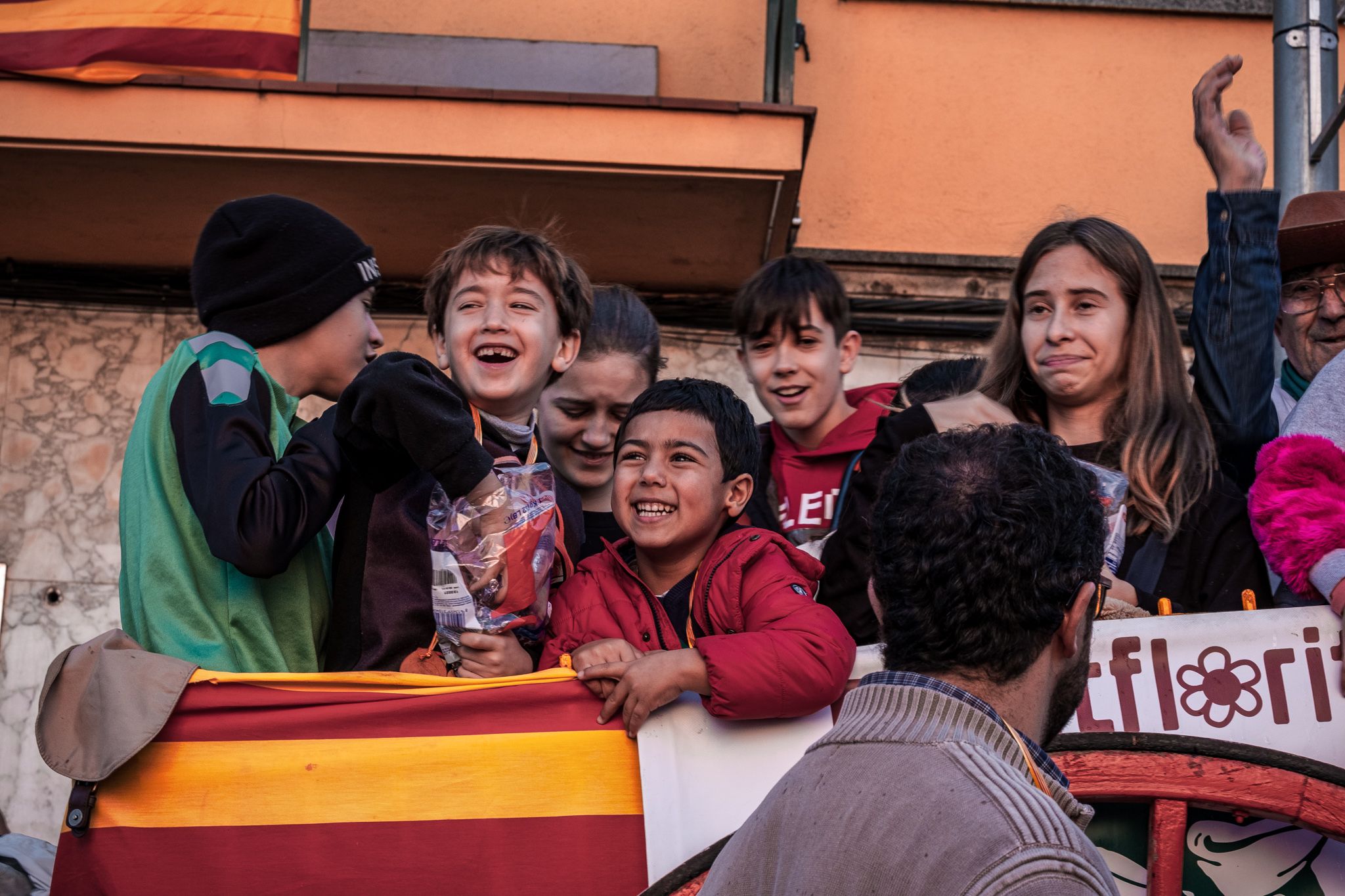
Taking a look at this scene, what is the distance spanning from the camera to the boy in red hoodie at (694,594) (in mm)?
2336

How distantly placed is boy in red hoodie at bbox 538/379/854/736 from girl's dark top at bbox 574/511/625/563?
500 millimetres

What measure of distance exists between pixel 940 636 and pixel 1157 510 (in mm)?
1494

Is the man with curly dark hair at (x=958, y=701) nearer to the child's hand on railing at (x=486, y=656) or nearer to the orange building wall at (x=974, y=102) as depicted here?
the child's hand on railing at (x=486, y=656)

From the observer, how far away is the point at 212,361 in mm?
2711

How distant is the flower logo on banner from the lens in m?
2.47

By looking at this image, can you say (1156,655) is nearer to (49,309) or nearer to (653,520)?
(653,520)

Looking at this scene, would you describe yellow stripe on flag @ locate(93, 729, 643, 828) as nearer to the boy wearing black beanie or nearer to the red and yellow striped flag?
the red and yellow striped flag

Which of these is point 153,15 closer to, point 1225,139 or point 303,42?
point 303,42

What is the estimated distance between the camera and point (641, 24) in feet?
23.2

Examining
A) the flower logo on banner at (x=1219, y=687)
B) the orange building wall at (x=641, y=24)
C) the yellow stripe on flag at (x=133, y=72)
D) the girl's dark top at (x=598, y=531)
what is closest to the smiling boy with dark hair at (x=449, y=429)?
the girl's dark top at (x=598, y=531)

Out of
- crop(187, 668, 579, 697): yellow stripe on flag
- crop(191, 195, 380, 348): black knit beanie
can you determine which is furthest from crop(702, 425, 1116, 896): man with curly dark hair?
crop(191, 195, 380, 348): black knit beanie

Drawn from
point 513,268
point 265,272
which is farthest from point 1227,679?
point 265,272

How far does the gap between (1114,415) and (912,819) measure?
201 centimetres

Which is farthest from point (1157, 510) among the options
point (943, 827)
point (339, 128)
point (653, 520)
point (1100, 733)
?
point (339, 128)
